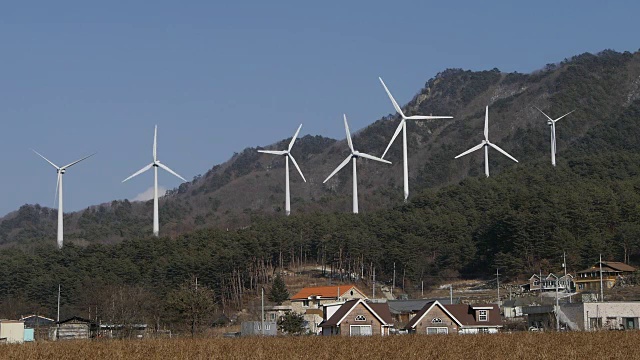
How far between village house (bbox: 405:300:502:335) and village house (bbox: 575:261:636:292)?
30.7 metres

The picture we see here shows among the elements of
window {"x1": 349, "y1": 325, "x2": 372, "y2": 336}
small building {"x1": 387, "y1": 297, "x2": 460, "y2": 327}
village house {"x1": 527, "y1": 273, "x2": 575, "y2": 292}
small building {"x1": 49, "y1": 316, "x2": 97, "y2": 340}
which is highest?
village house {"x1": 527, "y1": 273, "x2": 575, "y2": 292}

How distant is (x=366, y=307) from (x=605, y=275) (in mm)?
38119

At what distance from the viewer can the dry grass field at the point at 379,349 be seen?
31766mm

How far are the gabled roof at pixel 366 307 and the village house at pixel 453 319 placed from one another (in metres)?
1.85

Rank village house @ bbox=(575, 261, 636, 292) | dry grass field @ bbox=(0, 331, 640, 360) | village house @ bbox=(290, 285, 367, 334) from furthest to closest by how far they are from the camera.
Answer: village house @ bbox=(575, 261, 636, 292) → village house @ bbox=(290, 285, 367, 334) → dry grass field @ bbox=(0, 331, 640, 360)

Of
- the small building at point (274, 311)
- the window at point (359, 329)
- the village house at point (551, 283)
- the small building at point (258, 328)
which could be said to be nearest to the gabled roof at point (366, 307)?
the window at point (359, 329)

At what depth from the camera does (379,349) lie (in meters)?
35.9

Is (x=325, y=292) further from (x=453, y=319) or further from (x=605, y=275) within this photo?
(x=605, y=275)

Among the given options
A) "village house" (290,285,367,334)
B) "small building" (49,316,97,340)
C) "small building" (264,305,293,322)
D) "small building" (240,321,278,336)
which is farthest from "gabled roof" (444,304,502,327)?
"small building" (49,316,97,340)

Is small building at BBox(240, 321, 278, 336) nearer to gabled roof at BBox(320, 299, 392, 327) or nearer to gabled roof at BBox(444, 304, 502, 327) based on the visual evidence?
gabled roof at BBox(320, 299, 392, 327)

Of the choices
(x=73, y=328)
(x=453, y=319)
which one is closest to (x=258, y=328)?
(x=73, y=328)

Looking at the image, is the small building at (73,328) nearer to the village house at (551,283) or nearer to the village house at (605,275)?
the village house at (551,283)

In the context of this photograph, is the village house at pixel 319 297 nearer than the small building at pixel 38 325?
No

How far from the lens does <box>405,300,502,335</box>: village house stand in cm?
6925
